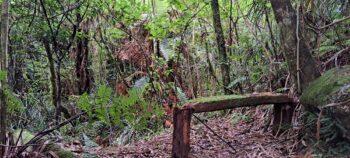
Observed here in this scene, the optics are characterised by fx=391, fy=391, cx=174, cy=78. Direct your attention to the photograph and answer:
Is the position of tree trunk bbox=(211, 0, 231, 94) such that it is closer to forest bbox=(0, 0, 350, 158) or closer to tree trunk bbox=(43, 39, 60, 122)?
forest bbox=(0, 0, 350, 158)

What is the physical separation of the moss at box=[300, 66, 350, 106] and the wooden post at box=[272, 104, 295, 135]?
0.36 meters

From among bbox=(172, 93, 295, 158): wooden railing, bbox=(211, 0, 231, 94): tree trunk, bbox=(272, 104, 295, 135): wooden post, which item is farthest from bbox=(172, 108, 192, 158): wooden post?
bbox=(211, 0, 231, 94): tree trunk

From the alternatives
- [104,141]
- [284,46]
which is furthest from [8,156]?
[104,141]

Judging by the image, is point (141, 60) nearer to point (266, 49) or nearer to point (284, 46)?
point (266, 49)

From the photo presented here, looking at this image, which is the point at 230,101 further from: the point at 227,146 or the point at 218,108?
the point at 227,146

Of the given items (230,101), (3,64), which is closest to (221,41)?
(230,101)

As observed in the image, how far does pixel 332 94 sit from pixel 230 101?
75 centimetres

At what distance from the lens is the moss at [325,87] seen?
280 cm

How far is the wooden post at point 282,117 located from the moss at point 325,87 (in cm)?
36

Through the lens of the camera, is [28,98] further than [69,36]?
Yes

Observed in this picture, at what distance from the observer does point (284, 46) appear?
3271mm

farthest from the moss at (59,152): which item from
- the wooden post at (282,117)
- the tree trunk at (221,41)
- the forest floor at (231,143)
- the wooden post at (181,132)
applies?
the tree trunk at (221,41)

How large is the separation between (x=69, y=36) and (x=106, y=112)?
11.4ft

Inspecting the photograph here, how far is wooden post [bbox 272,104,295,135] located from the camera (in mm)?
3445
